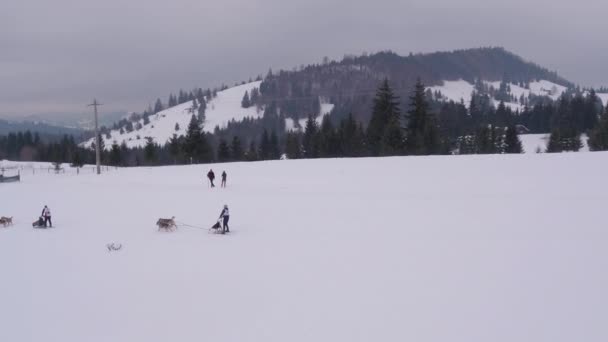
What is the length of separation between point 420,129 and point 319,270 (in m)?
48.0

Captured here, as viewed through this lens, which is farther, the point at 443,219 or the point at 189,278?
the point at 443,219

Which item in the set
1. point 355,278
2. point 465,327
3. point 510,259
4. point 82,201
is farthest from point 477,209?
point 82,201

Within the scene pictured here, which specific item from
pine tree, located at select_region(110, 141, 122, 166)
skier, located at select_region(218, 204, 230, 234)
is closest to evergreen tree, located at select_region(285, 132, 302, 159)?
pine tree, located at select_region(110, 141, 122, 166)

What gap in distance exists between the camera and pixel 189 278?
11.9 m

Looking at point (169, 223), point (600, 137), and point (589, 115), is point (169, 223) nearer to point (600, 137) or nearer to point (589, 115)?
point (600, 137)

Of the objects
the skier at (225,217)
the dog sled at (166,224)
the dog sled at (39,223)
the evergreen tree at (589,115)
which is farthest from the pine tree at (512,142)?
the dog sled at (39,223)

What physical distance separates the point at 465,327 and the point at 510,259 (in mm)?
5108

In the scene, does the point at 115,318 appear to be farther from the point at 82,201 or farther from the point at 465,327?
the point at 82,201

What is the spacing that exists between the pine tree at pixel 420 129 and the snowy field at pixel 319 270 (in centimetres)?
2855

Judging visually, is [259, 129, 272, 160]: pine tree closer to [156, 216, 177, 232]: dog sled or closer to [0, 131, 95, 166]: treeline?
[0, 131, 95, 166]: treeline

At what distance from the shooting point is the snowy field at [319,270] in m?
8.95

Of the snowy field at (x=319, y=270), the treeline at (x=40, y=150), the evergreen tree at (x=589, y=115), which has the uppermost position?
the evergreen tree at (x=589, y=115)

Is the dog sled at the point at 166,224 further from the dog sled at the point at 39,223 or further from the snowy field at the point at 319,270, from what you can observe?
the dog sled at the point at 39,223

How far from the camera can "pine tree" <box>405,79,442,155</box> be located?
54.6 meters
